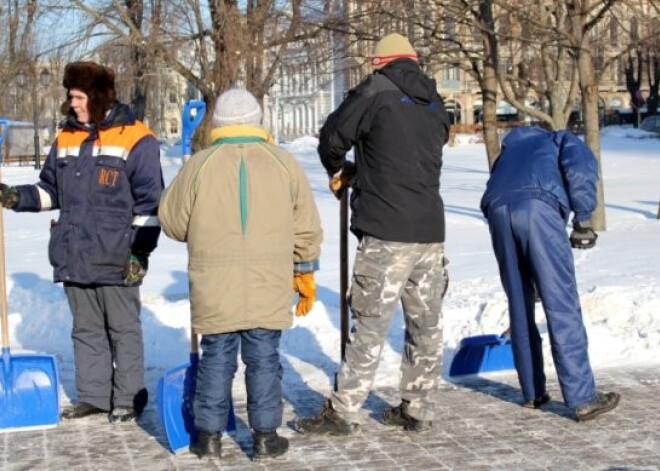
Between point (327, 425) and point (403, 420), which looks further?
point (403, 420)

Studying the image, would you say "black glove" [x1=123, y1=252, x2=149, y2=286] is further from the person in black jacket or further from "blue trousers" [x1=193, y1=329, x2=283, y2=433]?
the person in black jacket

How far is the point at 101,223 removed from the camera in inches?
239

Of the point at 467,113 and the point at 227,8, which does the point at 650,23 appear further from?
the point at 467,113

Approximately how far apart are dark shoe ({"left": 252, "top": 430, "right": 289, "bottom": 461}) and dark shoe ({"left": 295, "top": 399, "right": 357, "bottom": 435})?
0.43 metres

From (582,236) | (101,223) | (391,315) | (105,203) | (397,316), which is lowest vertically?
(397,316)

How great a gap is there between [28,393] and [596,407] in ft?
9.81

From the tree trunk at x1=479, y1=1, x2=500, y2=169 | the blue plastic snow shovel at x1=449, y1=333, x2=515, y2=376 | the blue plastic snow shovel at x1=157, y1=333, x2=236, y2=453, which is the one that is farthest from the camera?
the tree trunk at x1=479, y1=1, x2=500, y2=169

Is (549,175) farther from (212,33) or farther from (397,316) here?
(212,33)

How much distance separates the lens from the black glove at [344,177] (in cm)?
582

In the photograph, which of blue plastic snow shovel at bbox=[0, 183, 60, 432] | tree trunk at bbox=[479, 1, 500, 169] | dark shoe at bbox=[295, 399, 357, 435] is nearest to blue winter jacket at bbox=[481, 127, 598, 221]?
dark shoe at bbox=[295, 399, 357, 435]

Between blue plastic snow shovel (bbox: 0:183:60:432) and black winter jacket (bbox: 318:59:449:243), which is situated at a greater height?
black winter jacket (bbox: 318:59:449:243)

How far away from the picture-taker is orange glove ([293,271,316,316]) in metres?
5.53

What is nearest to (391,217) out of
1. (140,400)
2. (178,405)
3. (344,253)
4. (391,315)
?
(391,315)

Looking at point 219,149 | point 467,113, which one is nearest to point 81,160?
point 219,149
